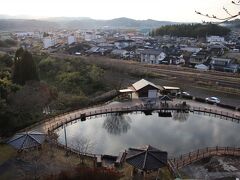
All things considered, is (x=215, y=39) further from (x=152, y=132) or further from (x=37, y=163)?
(x=37, y=163)

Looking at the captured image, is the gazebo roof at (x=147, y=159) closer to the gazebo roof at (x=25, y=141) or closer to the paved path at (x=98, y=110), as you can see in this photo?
the gazebo roof at (x=25, y=141)

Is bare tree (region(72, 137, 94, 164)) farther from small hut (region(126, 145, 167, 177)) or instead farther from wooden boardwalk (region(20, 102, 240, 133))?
small hut (region(126, 145, 167, 177))

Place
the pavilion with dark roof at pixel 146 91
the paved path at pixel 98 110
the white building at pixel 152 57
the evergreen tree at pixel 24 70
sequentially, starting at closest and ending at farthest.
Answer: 1. the paved path at pixel 98 110
2. the evergreen tree at pixel 24 70
3. the pavilion with dark roof at pixel 146 91
4. the white building at pixel 152 57

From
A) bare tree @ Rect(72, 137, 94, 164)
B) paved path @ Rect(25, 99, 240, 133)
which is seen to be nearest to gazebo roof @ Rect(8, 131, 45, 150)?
bare tree @ Rect(72, 137, 94, 164)

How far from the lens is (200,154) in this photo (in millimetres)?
17922

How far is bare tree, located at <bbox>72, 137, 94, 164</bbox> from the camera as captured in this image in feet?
59.2

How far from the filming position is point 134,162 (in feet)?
47.1

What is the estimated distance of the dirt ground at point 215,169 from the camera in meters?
15.3

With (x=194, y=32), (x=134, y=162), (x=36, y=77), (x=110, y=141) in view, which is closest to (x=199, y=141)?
(x=110, y=141)

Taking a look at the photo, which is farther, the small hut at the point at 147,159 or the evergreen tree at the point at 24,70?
the evergreen tree at the point at 24,70

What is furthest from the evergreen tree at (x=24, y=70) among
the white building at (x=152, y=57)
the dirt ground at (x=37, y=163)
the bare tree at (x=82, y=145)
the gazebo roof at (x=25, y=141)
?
the white building at (x=152, y=57)

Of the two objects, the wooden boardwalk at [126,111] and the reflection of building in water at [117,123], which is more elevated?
the wooden boardwalk at [126,111]

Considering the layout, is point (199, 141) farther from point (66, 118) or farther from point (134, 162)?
point (66, 118)

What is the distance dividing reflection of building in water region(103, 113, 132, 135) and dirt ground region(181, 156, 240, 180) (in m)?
7.20
